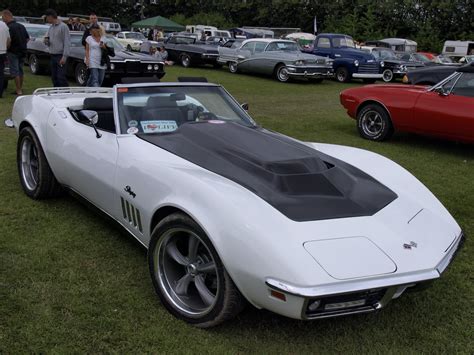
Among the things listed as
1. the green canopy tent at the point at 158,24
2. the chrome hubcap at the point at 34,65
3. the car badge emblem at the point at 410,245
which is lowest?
the car badge emblem at the point at 410,245

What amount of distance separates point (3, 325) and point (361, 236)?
1.99 meters

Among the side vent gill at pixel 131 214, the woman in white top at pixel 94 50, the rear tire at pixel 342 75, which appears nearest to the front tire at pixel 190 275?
the side vent gill at pixel 131 214

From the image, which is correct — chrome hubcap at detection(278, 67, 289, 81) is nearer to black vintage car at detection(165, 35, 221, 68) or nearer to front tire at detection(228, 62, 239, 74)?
front tire at detection(228, 62, 239, 74)

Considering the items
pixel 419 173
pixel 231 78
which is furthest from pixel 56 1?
pixel 419 173

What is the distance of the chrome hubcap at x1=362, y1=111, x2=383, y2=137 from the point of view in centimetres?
808

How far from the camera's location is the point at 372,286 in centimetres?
228

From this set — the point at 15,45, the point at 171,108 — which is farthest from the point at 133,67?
the point at 171,108

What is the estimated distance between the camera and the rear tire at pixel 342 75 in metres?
18.3

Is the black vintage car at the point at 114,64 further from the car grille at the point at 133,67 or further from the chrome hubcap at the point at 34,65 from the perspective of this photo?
the chrome hubcap at the point at 34,65

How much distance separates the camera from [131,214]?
3.23m

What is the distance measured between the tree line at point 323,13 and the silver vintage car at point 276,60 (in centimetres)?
2512

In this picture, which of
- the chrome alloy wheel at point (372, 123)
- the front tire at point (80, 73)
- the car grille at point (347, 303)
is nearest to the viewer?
the car grille at point (347, 303)

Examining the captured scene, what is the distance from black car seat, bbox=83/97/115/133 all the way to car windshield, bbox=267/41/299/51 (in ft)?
47.3

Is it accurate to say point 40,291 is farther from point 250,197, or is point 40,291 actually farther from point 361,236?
point 361,236
